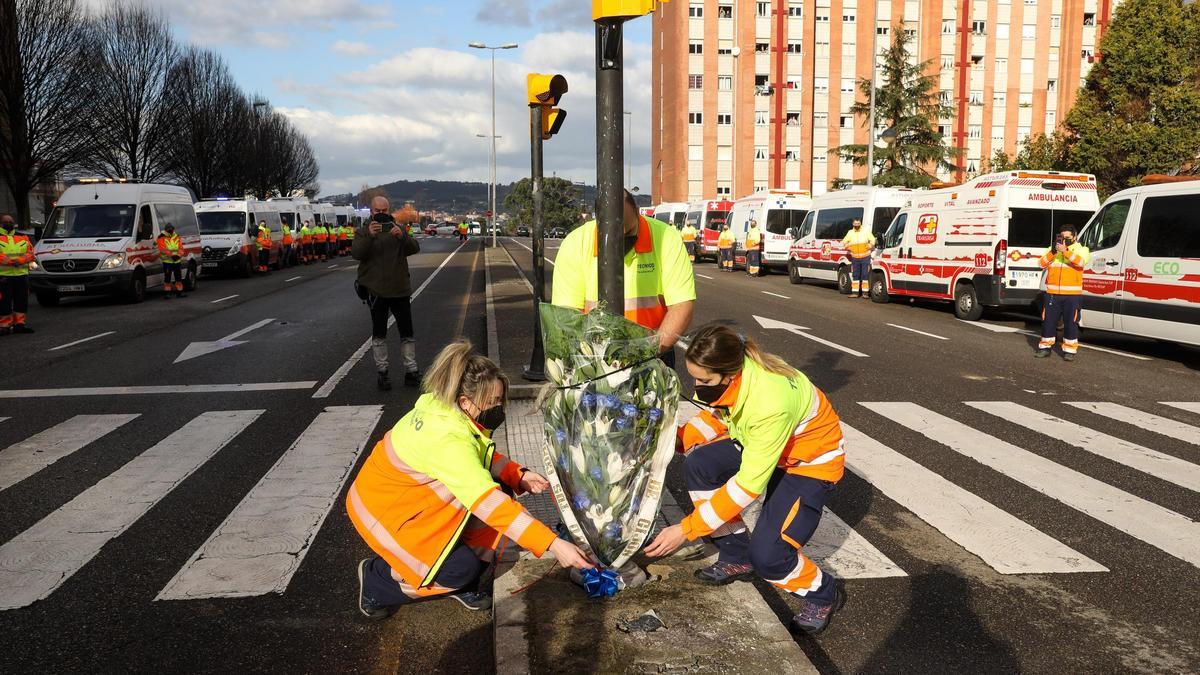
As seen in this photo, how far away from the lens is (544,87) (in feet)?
29.2

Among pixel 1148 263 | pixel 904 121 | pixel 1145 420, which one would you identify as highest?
pixel 904 121

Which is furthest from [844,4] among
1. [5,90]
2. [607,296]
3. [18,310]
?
[607,296]

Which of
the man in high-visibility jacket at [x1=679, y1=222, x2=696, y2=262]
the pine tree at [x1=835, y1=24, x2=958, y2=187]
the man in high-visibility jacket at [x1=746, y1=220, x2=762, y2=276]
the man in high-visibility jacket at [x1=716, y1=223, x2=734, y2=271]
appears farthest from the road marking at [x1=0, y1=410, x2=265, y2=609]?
the pine tree at [x1=835, y1=24, x2=958, y2=187]

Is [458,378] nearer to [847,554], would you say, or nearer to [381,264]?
[847,554]

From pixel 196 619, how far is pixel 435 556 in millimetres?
1144

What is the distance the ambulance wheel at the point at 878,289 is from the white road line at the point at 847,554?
14911 millimetres

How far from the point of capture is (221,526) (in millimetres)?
4992

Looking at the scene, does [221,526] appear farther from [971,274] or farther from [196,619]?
[971,274]

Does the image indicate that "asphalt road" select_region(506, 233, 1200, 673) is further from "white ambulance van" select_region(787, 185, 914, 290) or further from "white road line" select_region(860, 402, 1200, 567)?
"white ambulance van" select_region(787, 185, 914, 290)

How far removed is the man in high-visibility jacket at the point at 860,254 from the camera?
2078cm

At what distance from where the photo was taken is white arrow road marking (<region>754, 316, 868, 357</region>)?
38.6 feet

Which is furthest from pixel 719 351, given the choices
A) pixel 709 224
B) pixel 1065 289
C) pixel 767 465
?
pixel 709 224

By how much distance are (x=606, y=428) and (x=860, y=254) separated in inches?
731

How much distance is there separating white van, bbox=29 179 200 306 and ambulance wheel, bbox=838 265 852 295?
52.9ft
